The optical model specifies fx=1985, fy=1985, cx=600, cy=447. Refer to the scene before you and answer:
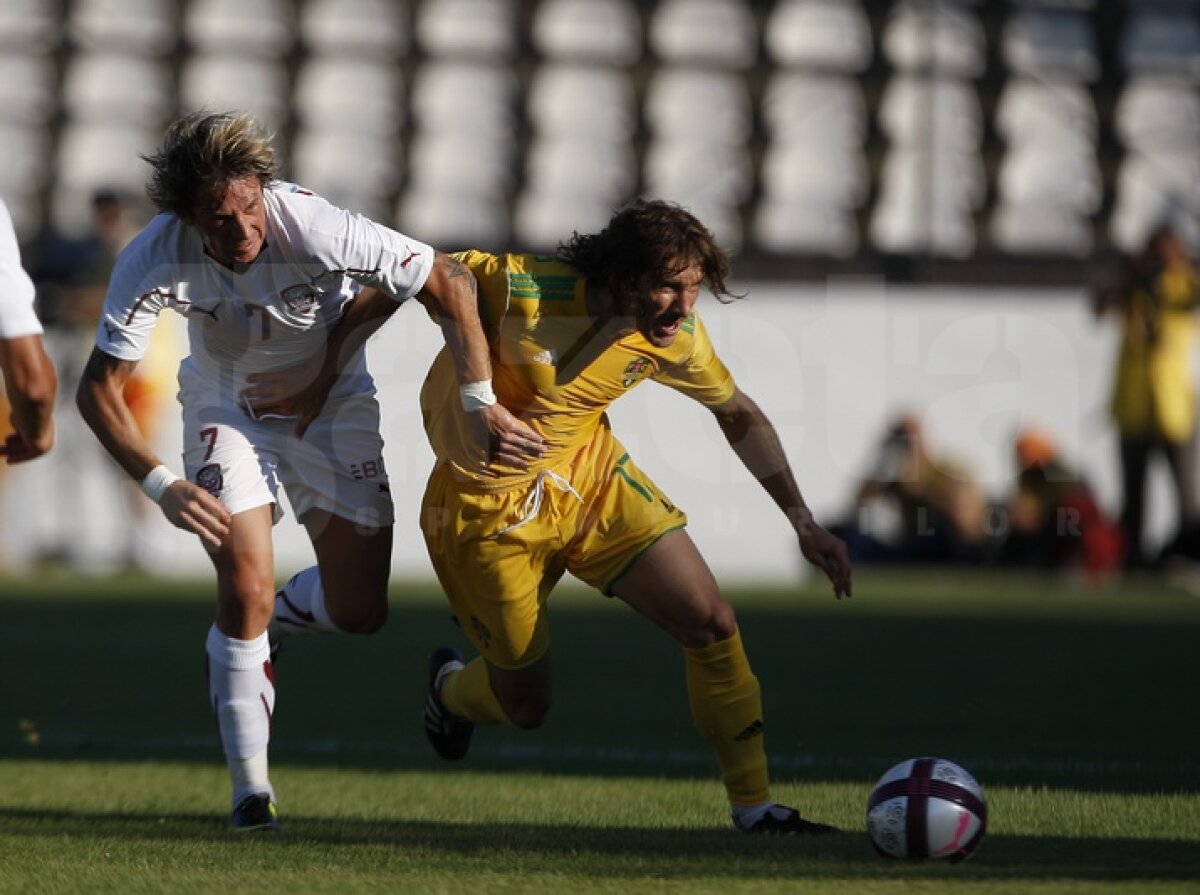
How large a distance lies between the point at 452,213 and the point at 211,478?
15717mm

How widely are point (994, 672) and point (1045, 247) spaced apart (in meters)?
10.4

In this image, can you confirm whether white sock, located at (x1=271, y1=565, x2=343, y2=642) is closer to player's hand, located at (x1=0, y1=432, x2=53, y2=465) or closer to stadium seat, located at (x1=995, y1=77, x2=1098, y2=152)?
player's hand, located at (x1=0, y1=432, x2=53, y2=465)

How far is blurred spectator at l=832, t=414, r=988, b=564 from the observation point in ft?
51.5

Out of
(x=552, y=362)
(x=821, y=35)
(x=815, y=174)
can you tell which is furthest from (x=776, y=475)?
(x=821, y=35)

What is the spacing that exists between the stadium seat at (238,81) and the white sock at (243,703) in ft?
55.5

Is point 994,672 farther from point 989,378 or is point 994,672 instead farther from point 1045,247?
point 1045,247

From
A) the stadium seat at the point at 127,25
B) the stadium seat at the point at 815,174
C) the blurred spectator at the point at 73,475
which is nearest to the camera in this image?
the blurred spectator at the point at 73,475

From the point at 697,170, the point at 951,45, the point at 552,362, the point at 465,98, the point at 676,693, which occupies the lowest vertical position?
the point at 676,693

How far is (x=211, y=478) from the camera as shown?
224 inches

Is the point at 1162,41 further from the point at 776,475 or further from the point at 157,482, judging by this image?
the point at 157,482

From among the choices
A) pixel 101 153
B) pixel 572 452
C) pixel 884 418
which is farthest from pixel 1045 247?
pixel 572 452

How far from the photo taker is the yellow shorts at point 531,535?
5.53 meters

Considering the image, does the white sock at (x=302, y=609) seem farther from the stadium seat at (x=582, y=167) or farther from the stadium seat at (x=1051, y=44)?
the stadium seat at (x=1051, y=44)

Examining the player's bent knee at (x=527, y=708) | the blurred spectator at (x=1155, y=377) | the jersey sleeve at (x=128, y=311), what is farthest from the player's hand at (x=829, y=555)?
the blurred spectator at (x=1155, y=377)
